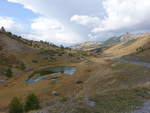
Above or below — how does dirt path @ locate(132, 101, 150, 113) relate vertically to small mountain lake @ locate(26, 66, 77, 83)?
above

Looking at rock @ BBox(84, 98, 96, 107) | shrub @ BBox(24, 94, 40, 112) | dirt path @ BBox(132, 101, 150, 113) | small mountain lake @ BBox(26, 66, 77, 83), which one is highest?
rock @ BBox(84, 98, 96, 107)

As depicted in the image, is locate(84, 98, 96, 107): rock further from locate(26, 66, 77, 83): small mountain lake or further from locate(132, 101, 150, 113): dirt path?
locate(26, 66, 77, 83): small mountain lake

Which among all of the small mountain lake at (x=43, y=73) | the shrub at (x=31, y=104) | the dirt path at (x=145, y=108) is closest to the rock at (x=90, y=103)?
the dirt path at (x=145, y=108)

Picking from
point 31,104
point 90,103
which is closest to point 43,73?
point 31,104

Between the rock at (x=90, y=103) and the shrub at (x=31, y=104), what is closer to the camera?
the rock at (x=90, y=103)

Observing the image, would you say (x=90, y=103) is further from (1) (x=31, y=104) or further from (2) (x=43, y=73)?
(2) (x=43, y=73)

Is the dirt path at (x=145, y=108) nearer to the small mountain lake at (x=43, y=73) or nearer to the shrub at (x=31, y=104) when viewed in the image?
the shrub at (x=31, y=104)

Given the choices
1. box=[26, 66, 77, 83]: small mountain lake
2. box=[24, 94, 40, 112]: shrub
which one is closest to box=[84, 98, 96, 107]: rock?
box=[24, 94, 40, 112]: shrub

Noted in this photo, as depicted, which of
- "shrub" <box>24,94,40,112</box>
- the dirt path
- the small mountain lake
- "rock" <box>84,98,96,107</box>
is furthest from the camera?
the small mountain lake

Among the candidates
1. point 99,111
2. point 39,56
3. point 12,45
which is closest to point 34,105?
point 99,111

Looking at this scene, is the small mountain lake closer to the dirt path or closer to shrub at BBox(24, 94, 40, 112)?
shrub at BBox(24, 94, 40, 112)

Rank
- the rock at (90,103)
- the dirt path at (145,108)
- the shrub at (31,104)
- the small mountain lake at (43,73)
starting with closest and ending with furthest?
the dirt path at (145,108)
the rock at (90,103)
the shrub at (31,104)
the small mountain lake at (43,73)

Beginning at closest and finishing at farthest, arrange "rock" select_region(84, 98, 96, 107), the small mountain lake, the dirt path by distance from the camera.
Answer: the dirt path, "rock" select_region(84, 98, 96, 107), the small mountain lake

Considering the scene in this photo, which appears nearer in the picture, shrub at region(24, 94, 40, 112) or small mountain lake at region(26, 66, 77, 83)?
shrub at region(24, 94, 40, 112)
